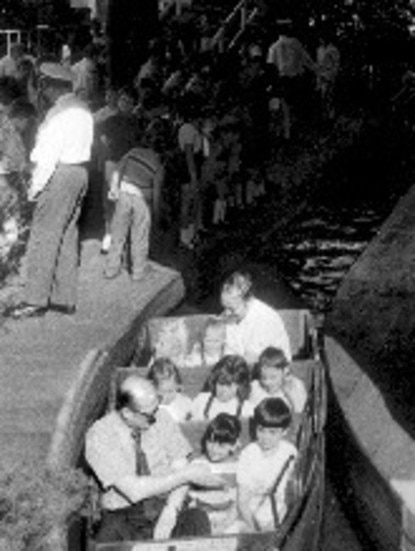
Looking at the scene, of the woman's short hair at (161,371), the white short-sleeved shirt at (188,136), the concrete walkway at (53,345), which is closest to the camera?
the concrete walkway at (53,345)

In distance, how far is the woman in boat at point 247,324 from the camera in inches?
357

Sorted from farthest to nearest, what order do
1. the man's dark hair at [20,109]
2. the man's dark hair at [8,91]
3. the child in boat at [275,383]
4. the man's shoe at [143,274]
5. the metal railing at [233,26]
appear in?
the metal railing at [233,26] → the man's shoe at [143,274] → the man's dark hair at [20,109] → the man's dark hair at [8,91] → the child in boat at [275,383]

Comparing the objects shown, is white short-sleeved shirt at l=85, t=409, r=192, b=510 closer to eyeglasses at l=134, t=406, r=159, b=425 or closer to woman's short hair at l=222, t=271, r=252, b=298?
eyeglasses at l=134, t=406, r=159, b=425

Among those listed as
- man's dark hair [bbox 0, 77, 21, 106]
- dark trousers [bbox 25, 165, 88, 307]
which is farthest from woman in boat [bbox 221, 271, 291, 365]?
man's dark hair [bbox 0, 77, 21, 106]

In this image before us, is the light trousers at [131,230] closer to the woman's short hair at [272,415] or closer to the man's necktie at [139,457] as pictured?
the woman's short hair at [272,415]

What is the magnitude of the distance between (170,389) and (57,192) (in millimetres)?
1913

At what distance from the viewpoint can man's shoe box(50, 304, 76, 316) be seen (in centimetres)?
975

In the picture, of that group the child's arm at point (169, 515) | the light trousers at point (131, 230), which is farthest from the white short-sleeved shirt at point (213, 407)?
the light trousers at point (131, 230)

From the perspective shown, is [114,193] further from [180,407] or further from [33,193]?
[180,407]

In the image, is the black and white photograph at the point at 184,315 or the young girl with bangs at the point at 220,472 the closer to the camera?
the black and white photograph at the point at 184,315

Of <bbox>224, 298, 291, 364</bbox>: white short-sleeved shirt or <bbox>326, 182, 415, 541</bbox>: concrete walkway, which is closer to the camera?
<bbox>326, 182, 415, 541</bbox>: concrete walkway

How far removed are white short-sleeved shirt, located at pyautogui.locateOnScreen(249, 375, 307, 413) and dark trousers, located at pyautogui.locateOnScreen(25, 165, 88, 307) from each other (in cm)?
193

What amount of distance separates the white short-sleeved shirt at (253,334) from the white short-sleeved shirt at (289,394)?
566 millimetres

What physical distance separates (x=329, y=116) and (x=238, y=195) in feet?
18.9
